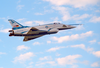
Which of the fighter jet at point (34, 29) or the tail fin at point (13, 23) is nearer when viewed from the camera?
the fighter jet at point (34, 29)

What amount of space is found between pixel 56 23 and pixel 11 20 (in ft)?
46.0

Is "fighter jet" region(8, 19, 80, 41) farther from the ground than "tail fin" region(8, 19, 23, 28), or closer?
closer

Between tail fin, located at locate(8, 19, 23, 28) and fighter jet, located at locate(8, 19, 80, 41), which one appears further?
tail fin, located at locate(8, 19, 23, 28)

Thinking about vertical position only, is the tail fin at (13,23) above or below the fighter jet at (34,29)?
above

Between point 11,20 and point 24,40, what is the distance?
8723mm

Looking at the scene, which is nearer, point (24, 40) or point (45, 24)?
point (45, 24)

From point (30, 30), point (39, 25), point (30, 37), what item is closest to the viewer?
point (30, 30)

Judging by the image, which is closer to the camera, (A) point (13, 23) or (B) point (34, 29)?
(B) point (34, 29)

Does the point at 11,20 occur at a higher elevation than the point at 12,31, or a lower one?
higher

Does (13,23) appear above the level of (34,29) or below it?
above

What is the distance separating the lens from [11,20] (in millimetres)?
45594

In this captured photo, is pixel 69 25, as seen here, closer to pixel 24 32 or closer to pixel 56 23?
pixel 56 23

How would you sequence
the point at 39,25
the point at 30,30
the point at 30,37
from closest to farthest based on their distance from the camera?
the point at 30,30 → the point at 39,25 → the point at 30,37

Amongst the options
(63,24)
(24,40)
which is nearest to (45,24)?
(63,24)
